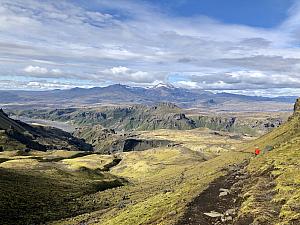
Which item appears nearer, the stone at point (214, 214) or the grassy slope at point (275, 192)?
the grassy slope at point (275, 192)

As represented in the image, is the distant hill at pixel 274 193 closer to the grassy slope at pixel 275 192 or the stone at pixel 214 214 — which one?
the grassy slope at pixel 275 192

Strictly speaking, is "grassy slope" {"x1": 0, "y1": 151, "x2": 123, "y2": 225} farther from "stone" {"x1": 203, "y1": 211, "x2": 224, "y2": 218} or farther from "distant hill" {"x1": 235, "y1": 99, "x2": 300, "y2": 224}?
"stone" {"x1": 203, "y1": 211, "x2": 224, "y2": 218}

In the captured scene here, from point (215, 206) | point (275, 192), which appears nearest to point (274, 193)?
point (275, 192)

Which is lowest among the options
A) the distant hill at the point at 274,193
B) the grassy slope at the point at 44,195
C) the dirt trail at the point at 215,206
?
the grassy slope at the point at 44,195

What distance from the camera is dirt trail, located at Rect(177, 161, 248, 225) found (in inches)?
1778

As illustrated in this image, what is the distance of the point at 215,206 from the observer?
172 ft

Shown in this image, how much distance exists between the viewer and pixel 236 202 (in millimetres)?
53219

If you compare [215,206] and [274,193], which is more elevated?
[274,193]

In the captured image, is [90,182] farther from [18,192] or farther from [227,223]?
[227,223]

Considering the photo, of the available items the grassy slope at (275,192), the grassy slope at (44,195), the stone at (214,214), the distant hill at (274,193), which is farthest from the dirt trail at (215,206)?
the grassy slope at (44,195)

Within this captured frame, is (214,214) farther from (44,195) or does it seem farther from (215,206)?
(44,195)

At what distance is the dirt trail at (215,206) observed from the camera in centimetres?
4517

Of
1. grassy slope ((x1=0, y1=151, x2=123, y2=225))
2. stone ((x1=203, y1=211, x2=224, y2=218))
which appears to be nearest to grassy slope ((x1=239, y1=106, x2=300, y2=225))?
stone ((x1=203, y1=211, x2=224, y2=218))

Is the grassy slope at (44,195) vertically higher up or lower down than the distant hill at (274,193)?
lower down
